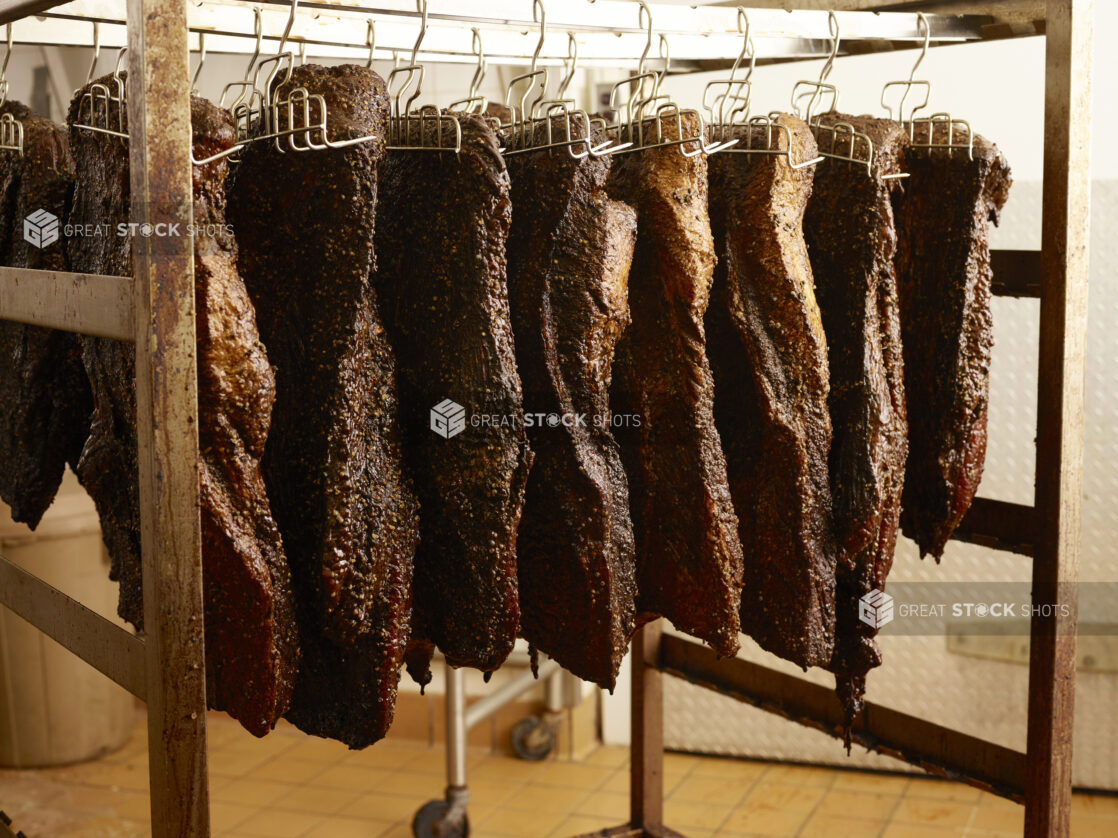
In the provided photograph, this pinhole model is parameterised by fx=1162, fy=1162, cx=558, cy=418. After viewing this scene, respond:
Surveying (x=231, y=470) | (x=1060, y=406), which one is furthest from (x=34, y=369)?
(x=1060, y=406)

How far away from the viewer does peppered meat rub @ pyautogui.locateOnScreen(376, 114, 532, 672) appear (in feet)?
5.65

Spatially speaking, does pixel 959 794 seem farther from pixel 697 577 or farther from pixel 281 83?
pixel 281 83

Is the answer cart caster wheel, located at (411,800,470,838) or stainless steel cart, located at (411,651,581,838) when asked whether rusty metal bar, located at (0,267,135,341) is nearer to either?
stainless steel cart, located at (411,651,581,838)

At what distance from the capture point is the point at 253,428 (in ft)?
5.08

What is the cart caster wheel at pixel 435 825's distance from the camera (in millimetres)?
3838

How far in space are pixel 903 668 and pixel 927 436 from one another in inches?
85.8

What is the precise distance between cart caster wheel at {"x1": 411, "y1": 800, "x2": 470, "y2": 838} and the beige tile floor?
161 millimetres

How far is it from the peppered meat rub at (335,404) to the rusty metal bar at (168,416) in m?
0.27

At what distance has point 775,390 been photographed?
2.05m

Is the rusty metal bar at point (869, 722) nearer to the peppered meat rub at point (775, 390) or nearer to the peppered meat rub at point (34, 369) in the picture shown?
the peppered meat rub at point (775, 390)

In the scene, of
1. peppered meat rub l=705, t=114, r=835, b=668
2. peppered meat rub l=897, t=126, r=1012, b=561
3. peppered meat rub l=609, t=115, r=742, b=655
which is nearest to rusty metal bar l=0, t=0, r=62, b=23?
peppered meat rub l=609, t=115, r=742, b=655

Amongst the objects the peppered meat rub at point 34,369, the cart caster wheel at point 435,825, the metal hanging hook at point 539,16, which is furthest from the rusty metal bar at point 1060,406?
the cart caster wheel at point 435,825

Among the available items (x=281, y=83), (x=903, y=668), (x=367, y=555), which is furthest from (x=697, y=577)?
(x=903, y=668)

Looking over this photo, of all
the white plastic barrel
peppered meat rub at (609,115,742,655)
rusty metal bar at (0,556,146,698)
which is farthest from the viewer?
the white plastic barrel
